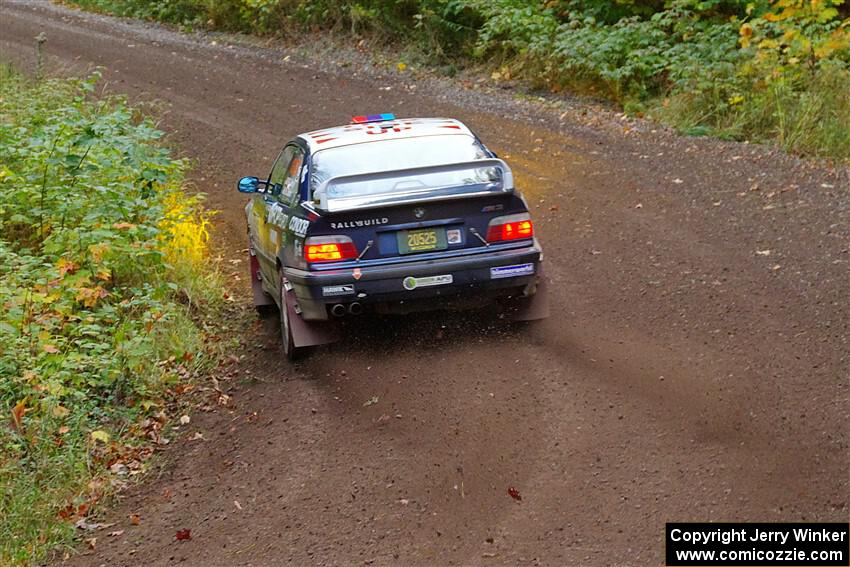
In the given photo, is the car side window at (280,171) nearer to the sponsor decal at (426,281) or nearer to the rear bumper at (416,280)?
the rear bumper at (416,280)

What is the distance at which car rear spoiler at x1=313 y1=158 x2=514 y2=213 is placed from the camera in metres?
8.05

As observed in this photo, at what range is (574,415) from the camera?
718 centimetres

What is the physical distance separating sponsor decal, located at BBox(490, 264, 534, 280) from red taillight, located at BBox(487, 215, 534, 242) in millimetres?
228

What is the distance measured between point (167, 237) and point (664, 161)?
22.2 feet

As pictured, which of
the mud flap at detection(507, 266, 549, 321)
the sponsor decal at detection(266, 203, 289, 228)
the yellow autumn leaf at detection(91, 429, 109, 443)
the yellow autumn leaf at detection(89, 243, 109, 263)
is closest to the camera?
the yellow autumn leaf at detection(91, 429, 109, 443)

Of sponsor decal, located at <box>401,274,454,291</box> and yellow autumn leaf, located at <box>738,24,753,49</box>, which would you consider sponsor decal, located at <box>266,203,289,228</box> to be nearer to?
sponsor decal, located at <box>401,274,454,291</box>

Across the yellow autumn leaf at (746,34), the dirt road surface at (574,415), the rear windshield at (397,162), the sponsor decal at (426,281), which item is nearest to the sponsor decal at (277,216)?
the rear windshield at (397,162)

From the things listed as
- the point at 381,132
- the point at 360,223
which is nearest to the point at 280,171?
the point at 381,132

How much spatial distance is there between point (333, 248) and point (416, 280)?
677 mm

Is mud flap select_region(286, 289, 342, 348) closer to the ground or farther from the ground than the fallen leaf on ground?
farther from the ground

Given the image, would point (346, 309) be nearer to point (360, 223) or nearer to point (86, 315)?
point (360, 223)

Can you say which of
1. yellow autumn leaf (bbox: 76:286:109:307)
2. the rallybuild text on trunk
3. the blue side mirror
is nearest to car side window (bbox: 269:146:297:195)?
the blue side mirror

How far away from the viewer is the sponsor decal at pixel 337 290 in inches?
318

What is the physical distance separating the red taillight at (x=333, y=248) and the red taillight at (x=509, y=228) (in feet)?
3.54
